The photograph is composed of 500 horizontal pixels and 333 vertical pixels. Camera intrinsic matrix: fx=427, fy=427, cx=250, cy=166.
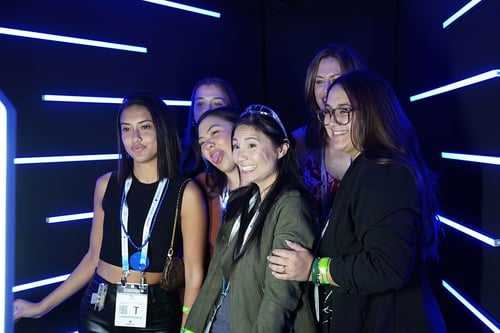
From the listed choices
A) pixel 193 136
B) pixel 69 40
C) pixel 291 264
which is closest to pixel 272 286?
pixel 291 264

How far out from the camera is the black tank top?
6.54 feet

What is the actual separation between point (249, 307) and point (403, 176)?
75cm

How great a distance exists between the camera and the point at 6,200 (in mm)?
659

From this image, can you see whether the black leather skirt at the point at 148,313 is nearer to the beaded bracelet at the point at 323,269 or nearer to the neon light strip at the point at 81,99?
the beaded bracelet at the point at 323,269

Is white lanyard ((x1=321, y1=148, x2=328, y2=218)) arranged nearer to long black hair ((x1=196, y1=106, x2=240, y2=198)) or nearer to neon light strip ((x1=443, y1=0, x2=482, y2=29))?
long black hair ((x1=196, y1=106, x2=240, y2=198))

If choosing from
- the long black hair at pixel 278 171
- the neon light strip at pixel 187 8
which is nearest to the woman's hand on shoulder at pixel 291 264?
the long black hair at pixel 278 171

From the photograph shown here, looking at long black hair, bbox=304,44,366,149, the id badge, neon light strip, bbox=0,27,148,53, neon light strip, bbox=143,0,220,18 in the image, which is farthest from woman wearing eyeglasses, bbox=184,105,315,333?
neon light strip, bbox=143,0,220,18

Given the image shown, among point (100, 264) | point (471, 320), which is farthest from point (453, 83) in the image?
point (100, 264)

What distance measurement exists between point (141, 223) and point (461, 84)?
177 cm

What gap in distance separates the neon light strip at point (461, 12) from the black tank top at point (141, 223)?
1.62m

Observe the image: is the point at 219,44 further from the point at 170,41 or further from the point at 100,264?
the point at 100,264

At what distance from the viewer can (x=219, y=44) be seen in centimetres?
338

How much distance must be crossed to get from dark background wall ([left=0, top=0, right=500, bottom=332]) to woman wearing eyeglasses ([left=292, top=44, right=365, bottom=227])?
618 millimetres

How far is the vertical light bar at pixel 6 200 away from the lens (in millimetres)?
647
